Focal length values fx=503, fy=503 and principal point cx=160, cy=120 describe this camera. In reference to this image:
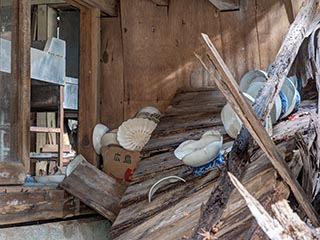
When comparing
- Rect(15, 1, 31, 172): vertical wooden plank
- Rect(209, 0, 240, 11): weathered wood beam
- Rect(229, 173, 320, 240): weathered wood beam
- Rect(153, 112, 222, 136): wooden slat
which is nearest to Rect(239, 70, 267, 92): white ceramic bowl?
Rect(153, 112, 222, 136): wooden slat

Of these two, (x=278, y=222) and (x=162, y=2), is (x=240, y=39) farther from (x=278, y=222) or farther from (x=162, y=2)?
(x=278, y=222)

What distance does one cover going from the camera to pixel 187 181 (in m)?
2.38

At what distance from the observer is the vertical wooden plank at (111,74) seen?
10.1ft

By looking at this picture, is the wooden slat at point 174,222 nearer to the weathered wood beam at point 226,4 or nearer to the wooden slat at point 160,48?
the wooden slat at point 160,48

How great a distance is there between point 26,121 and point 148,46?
1.03 m

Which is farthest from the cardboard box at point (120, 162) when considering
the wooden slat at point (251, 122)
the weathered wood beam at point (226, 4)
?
the wooden slat at point (251, 122)

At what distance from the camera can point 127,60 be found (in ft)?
10.0

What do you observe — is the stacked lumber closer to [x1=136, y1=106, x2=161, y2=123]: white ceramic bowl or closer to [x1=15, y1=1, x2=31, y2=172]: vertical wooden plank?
[x1=136, y1=106, x2=161, y2=123]: white ceramic bowl

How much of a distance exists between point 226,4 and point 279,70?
0.96 metres

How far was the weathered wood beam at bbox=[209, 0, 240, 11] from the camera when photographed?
281 cm

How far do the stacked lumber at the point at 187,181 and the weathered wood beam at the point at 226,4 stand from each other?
0.47 metres

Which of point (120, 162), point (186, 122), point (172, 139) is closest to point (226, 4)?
point (186, 122)

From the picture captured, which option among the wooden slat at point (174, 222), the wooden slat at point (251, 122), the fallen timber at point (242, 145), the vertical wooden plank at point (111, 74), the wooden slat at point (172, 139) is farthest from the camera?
the vertical wooden plank at point (111, 74)

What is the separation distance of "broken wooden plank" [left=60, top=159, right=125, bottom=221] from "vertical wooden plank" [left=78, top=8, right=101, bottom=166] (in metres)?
0.37
